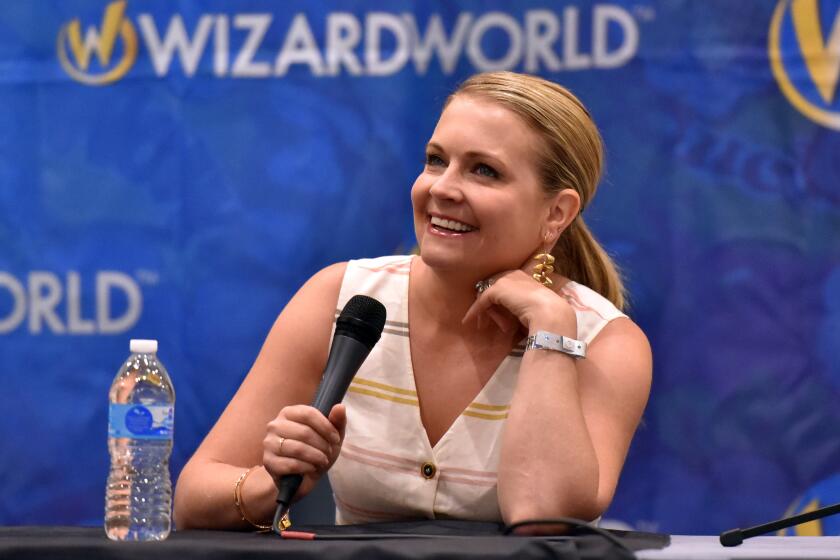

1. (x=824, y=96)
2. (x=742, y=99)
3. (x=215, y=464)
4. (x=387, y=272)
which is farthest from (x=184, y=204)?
(x=824, y=96)

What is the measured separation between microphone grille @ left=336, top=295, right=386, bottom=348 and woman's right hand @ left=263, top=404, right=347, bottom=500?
0.11 metres

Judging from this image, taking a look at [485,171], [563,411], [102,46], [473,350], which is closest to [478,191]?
[485,171]

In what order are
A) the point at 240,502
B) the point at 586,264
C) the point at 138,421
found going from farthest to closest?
1. the point at 586,264
2. the point at 240,502
3. the point at 138,421

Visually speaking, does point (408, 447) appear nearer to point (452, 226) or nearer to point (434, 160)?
point (452, 226)

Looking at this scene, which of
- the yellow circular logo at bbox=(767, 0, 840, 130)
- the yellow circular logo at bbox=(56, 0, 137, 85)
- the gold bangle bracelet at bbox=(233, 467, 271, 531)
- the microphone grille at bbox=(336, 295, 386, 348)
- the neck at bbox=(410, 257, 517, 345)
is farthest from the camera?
the yellow circular logo at bbox=(56, 0, 137, 85)

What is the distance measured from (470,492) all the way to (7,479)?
4.43ft

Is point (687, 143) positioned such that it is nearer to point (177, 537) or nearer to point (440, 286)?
point (440, 286)

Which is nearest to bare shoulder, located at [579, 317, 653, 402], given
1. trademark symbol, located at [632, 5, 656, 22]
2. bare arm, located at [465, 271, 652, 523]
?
bare arm, located at [465, 271, 652, 523]

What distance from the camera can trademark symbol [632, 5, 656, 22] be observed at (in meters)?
2.39

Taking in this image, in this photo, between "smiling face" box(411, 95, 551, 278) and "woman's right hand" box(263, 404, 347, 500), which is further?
"smiling face" box(411, 95, 551, 278)

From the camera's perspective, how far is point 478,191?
1.83 meters

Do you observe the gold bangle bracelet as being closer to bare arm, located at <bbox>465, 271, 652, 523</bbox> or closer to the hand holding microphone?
the hand holding microphone

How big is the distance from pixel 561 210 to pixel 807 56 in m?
0.81

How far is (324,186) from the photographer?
2482mm
